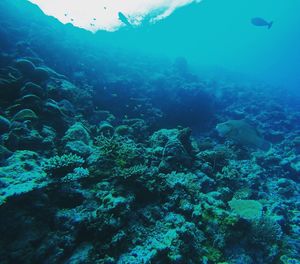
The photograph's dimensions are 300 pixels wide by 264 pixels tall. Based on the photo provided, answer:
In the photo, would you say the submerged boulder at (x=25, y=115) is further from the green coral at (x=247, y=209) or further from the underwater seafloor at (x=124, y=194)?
the green coral at (x=247, y=209)

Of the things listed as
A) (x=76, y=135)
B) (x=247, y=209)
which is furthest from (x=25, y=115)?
(x=247, y=209)

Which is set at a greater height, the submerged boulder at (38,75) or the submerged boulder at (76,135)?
the submerged boulder at (38,75)

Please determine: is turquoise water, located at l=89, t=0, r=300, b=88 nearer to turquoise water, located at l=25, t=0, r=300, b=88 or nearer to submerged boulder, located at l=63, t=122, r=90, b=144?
turquoise water, located at l=25, t=0, r=300, b=88

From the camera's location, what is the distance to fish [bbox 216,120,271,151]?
276 inches

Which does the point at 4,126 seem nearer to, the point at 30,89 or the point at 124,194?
the point at 30,89

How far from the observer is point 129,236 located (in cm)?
339

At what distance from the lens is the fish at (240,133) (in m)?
7.02

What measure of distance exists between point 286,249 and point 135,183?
131 inches

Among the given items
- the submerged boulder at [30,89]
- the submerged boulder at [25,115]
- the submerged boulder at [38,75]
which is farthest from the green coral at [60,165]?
the submerged boulder at [38,75]

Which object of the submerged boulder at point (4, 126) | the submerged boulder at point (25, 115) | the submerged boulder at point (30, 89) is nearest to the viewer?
the submerged boulder at point (4, 126)

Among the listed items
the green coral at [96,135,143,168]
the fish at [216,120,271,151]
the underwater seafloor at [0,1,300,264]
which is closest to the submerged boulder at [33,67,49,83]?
the underwater seafloor at [0,1,300,264]

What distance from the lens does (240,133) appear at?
703cm

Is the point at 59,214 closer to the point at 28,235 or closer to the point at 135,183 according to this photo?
the point at 28,235

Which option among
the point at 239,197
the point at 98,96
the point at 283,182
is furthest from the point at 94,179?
the point at 98,96
